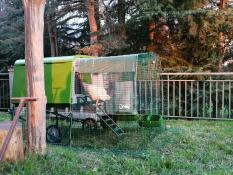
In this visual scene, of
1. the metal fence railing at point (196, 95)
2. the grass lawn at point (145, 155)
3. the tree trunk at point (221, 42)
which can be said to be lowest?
the grass lawn at point (145, 155)

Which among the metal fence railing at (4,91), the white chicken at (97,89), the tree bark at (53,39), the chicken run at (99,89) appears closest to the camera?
the chicken run at (99,89)

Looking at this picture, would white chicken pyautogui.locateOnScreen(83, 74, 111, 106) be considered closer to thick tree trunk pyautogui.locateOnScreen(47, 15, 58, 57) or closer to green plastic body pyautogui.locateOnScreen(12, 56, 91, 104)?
green plastic body pyautogui.locateOnScreen(12, 56, 91, 104)

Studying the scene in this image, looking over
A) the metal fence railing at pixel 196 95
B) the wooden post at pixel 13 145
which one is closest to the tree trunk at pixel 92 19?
Answer: the metal fence railing at pixel 196 95

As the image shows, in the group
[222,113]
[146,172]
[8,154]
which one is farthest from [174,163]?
[222,113]

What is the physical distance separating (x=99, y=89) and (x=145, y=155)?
6.40ft

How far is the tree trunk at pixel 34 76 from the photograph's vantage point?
18.7ft

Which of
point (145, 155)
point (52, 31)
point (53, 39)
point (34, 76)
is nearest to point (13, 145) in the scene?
point (34, 76)

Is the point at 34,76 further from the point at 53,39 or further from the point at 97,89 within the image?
the point at 53,39

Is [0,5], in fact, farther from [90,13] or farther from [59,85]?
[59,85]

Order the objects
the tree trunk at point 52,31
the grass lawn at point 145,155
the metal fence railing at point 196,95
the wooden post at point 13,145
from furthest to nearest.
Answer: the tree trunk at point 52,31 < the metal fence railing at point 196,95 < the wooden post at point 13,145 < the grass lawn at point 145,155

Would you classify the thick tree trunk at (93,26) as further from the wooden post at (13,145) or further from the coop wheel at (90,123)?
the wooden post at (13,145)

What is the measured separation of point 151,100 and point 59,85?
69.2 inches

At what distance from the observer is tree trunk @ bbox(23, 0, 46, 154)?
225 inches

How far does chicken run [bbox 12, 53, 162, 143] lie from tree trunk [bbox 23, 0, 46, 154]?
1631 millimetres
